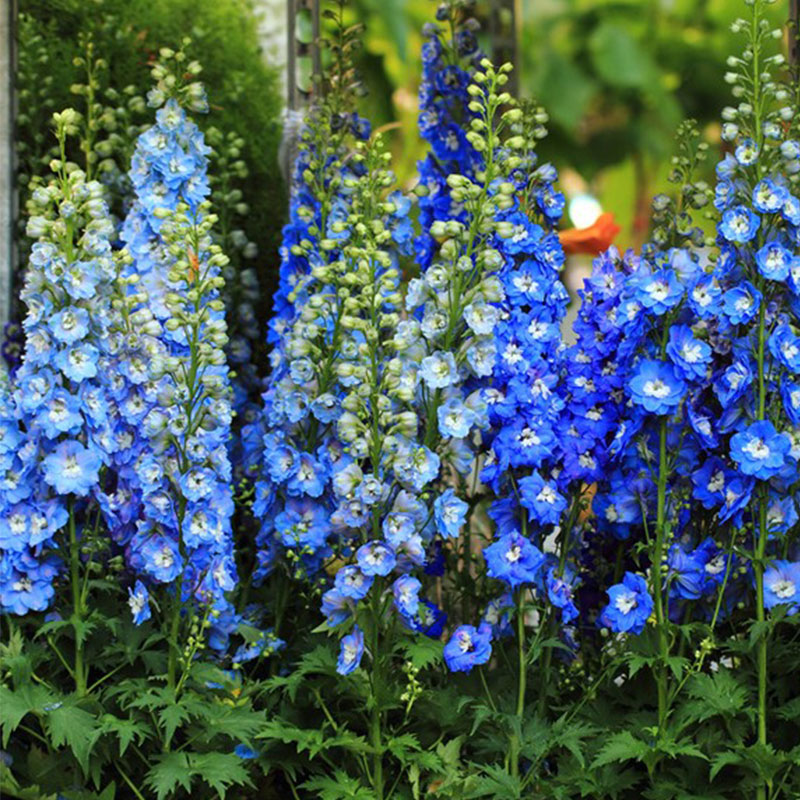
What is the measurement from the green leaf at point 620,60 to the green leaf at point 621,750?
9.03ft

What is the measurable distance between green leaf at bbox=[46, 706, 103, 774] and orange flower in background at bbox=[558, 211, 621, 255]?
2.08 meters

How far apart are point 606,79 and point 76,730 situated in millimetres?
3318

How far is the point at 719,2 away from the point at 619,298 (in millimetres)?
3467

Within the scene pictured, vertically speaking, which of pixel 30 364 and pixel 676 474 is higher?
pixel 30 364

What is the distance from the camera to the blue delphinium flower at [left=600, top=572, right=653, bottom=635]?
3350 mm

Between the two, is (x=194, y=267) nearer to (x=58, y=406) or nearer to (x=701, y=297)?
(x=58, y=406)

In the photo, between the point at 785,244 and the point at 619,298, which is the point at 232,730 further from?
the point at 785,244

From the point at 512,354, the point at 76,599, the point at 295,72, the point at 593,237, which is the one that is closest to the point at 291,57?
the point at 295,72

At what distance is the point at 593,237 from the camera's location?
4.58 meters

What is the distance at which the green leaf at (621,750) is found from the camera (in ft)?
10.5

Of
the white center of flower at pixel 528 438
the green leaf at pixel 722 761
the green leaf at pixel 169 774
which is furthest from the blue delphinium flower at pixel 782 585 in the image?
the green leaf at pixel 169 774

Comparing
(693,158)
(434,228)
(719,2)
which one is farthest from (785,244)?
(719,2)

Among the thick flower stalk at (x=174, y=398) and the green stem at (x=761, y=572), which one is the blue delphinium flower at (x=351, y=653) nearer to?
the thick flower stalk at (x=174, y=398)

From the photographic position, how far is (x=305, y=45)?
4.65m
